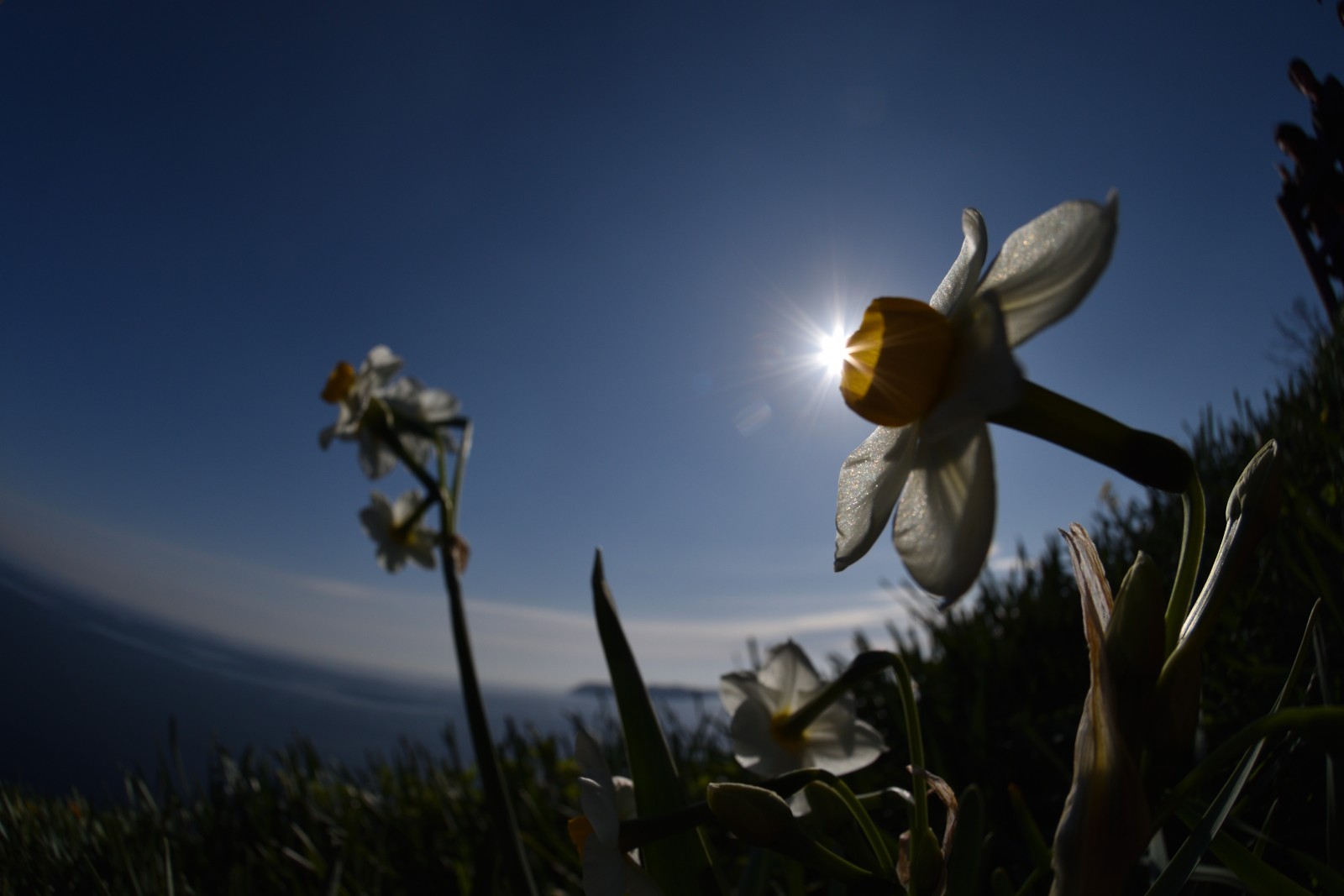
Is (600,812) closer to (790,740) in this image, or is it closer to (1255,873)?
(790,740)

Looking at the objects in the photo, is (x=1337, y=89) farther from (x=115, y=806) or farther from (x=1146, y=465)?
(x=115, y=806)

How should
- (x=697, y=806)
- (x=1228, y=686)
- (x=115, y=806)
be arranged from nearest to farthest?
(x=697, y=806) → (x=1228, y=686) → (x=115, y=806)

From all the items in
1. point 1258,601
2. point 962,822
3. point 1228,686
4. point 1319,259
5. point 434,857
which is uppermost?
point 1319,259

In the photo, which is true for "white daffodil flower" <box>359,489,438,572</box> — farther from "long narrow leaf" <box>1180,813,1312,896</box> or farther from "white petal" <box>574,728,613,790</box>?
"long narrow leaf" <box>1180,813,1312,896</box>

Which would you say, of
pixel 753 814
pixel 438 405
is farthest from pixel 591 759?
pixel 438 405

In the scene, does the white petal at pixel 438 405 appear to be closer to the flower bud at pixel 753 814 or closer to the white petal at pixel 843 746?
the white petal at pixel 843 746

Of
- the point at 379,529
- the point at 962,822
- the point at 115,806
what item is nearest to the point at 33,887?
the point at 115,806
